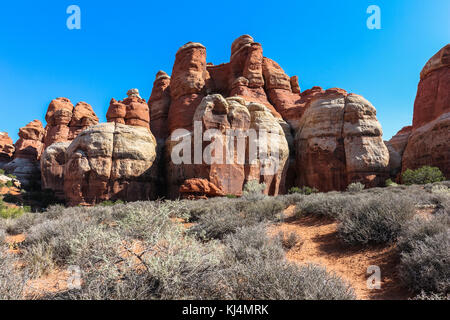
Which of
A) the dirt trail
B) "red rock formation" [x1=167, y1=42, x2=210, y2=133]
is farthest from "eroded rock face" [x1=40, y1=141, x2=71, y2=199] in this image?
the dirt trail

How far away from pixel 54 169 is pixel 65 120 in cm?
1032

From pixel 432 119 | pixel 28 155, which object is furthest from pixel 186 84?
pixel 28 155

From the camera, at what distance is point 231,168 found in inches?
648

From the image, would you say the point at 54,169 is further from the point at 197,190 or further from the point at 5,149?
the point at 5,149

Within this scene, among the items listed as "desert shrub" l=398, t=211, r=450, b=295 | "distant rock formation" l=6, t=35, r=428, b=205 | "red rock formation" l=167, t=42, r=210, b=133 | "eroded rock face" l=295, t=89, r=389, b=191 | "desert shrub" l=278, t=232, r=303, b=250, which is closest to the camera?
"desert shrub" l=398, t=211, r=450, b=295

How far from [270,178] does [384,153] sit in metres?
10.9

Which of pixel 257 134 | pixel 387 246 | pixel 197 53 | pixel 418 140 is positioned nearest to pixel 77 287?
pixel 387 246

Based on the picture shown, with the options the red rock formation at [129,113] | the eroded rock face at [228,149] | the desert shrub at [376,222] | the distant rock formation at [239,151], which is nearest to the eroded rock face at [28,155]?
the distant rock formation at [239,151]

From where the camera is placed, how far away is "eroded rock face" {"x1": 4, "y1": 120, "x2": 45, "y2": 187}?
30609 millimetres

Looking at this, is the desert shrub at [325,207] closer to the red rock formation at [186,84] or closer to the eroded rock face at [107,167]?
the eroded rock face at [107,167]

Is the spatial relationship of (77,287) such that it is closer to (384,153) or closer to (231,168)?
(231,168)

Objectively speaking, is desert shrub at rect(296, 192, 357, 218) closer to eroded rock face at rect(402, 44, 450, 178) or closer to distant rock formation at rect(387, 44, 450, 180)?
distant rock formation at rect(387, 44, 450, 180)

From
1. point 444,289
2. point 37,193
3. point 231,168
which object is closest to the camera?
point 444,289

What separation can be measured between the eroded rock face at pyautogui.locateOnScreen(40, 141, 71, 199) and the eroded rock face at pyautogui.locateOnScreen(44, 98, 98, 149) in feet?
18.3
